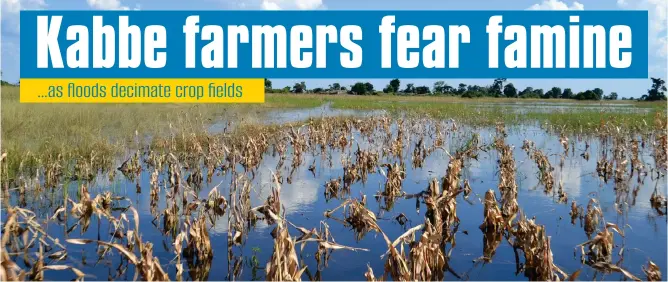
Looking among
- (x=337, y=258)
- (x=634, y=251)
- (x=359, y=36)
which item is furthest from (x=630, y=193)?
(x=359, y=36)

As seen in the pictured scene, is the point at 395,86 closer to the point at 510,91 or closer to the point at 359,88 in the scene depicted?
the point at 359,88

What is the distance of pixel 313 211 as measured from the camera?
7.11 m

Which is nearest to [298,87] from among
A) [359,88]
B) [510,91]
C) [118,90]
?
[359,88]

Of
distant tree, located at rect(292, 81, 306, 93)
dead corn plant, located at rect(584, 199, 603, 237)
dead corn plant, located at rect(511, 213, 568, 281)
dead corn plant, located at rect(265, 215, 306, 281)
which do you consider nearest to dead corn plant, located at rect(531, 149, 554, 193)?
dead corn plant, located at rect(584, 199, 603, 237)

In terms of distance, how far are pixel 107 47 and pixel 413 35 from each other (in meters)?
6.83

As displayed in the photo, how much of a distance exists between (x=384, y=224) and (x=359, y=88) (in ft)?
200

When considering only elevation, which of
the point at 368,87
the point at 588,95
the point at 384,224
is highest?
the point at 368,87

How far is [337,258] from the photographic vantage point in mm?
5246

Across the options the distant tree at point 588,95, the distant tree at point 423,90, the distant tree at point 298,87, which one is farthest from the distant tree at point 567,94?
the distant tree at point 298,87

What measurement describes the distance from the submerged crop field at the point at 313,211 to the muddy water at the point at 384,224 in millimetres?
27

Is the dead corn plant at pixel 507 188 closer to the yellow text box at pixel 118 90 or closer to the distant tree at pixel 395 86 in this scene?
the yellow text box at pixel 118 90

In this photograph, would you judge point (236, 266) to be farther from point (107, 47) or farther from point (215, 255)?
point (107, 47)

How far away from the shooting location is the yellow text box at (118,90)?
1583 cm

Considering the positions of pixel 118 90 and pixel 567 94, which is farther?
pixel 567 94
